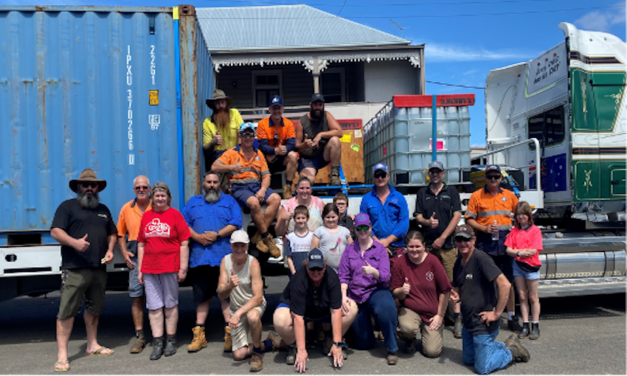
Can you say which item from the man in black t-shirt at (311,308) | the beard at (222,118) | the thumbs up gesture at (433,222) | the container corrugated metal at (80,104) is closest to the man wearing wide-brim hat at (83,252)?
the container corrugated metal at (80,104)

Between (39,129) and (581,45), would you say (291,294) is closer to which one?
(39,129)

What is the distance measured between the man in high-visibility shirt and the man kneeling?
271cm

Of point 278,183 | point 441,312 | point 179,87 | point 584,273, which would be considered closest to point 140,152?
point 179,87

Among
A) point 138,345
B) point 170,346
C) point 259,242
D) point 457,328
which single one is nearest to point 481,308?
point 457,328

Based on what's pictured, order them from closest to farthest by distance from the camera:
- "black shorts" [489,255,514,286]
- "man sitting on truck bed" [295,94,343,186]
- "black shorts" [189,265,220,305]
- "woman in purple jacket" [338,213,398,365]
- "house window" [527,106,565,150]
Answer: "woman in purple jacket" [338,213,398,365] < "black shorts" [189,265,220,305] < "black shorts" [489,255,514,286] < "man sitting on truck bed" [295,94,343,186] < "house window" [527,106,565,150]

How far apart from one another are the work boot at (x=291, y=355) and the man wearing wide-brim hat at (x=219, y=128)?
2.54 meters

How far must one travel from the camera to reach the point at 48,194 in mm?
5113

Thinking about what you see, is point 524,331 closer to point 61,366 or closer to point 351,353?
point 351,353

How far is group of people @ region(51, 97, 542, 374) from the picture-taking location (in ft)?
14.5

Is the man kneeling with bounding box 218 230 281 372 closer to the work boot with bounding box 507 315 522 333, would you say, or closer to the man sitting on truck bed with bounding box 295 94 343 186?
the man sitting on truck bed with bounding box 295 94 343 186

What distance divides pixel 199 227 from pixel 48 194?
1.71 meters

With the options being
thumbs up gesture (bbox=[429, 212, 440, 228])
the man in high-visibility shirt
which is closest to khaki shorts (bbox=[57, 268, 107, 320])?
thumbs up gesture (bbox=[429, 212, 440, 228])

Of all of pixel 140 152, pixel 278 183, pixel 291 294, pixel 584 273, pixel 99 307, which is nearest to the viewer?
pixel 291 294

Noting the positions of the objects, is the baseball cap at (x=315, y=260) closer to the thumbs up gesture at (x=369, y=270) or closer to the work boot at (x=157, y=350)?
the thumbs up gesture at (x=369, y=270)
